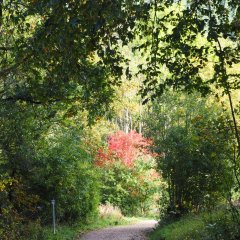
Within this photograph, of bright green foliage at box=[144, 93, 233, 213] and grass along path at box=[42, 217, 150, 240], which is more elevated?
bright green foliage at box=[144, 93, 233, 213]

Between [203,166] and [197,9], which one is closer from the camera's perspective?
[197,9]

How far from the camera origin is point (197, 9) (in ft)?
16.9

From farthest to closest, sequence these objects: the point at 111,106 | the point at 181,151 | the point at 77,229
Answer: the point at 77,229 → the point at 111,106 → the point at 181,151

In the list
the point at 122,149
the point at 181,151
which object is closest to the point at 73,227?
the point at 181,151

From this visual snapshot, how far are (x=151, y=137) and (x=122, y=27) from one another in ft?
36.6

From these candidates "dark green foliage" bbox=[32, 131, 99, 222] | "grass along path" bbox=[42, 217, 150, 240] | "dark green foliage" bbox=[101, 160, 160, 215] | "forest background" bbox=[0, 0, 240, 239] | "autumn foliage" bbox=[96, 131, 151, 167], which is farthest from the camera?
"autumn foliage" bbox=[96, 131, 151, 167]

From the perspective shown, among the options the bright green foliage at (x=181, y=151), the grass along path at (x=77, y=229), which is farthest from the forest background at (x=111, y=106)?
the grass along path at (x=77, y=229)

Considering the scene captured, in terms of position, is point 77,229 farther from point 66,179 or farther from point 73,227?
point 66,179

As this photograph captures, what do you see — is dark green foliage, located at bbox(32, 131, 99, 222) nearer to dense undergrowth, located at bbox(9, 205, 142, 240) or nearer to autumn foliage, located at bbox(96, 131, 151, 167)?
dense undergrowth, located at bbox(9, 205, 142, 240)

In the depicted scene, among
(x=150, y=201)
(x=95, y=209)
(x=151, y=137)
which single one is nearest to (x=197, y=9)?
(x=151, y=137)

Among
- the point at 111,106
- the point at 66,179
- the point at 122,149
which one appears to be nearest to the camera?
the point at 66,179

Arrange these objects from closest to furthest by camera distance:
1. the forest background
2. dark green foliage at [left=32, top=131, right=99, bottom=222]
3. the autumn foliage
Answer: the forest background < dark green foliage at [left=32, top=131, right=99, bottom=222] < the autumn foliage

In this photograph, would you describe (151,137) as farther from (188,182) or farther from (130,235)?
(130,235)

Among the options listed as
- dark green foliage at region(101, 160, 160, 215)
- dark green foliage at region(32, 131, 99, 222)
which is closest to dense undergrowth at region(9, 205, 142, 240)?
dark green foliage at region(32, 131, 99, 222)
